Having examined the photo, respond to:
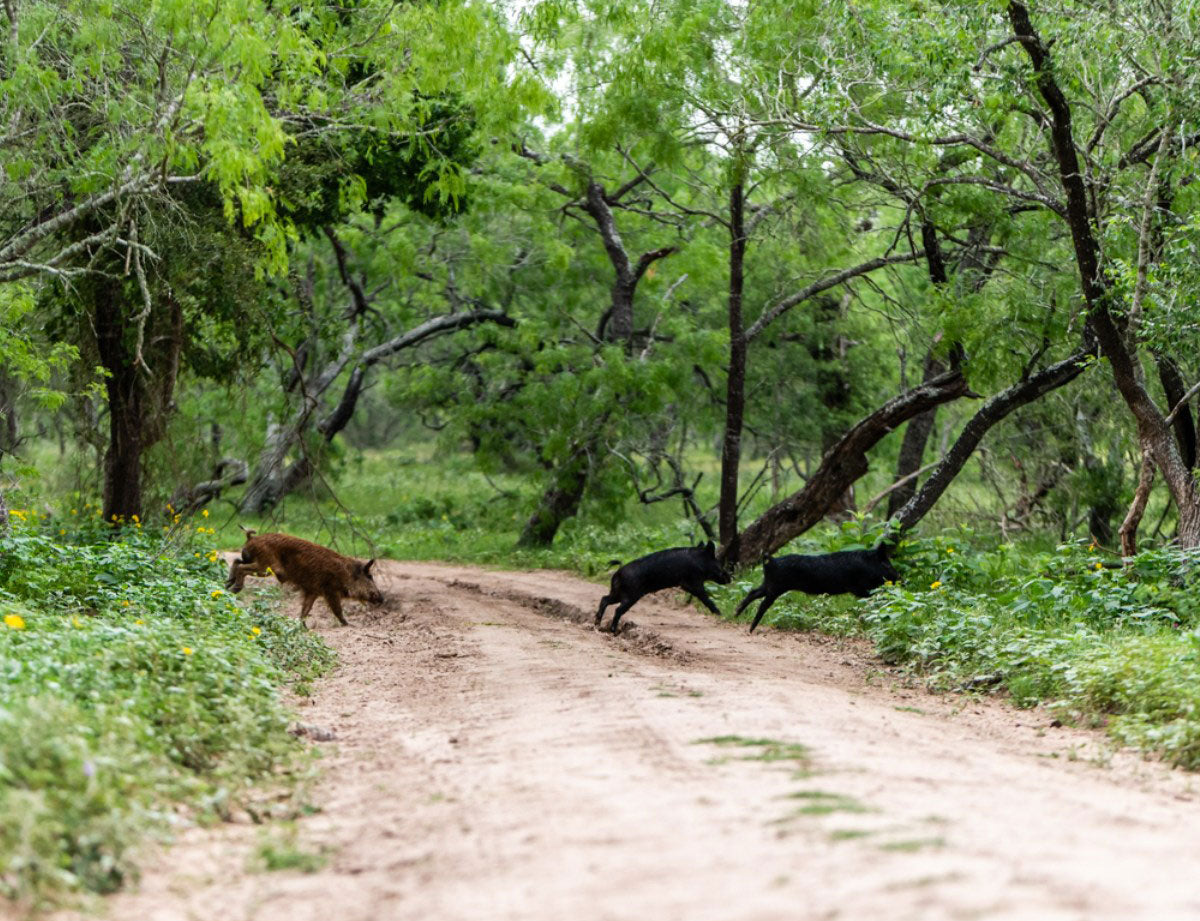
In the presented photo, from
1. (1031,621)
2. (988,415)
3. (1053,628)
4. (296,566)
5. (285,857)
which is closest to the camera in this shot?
(285,857)

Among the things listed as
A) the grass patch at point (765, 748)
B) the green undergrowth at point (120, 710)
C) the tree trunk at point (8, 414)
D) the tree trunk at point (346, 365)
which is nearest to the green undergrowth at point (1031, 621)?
the grass patch at point (765, 748)

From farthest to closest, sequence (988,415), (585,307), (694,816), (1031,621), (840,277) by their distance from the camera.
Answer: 1. (585,307)
2. (840,277)
3. (988,415)
4. (1031,621)
5. (694,816)

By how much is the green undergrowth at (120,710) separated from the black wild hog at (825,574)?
15.6ft

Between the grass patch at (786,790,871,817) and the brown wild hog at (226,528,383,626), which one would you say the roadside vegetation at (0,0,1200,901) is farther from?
the grass patch at (786,790,871,817)

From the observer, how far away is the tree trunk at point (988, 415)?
50.3 ft

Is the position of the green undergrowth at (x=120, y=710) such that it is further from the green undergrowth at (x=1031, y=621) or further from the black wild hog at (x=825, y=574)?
the black wild hog at (x=825, y=574)

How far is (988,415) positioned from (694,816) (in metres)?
12.1

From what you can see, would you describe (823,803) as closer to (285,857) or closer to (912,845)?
(912,845)

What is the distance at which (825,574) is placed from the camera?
1356 centimetres

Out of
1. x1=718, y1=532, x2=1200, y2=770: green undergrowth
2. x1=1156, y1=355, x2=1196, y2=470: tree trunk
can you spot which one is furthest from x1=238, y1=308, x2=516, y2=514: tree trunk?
x1=1156, y1=355, x2=1196, y2=470: tree trunk

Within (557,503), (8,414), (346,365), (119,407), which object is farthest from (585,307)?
(119,407)

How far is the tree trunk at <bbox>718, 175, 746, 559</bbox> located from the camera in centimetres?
1656

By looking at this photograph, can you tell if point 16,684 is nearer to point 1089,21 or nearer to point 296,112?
point 296,112

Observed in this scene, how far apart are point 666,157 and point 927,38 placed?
190 inches
